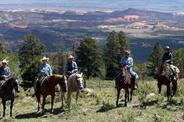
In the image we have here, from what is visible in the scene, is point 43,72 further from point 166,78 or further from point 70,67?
point 166,78

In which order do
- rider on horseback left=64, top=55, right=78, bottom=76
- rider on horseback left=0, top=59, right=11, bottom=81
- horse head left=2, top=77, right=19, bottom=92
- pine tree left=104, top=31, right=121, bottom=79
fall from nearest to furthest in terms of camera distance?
horse head left=2, top=77, right=19, bottom=92
rider on horseback left=0, top=59, right=11, bottom=81
rider on horseback left=64, top=55, right=78, bottom=76
pine tree left=104, top=31, right=121, bottom=79

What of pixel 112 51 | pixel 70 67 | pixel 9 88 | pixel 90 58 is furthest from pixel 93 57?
pixel 9 88

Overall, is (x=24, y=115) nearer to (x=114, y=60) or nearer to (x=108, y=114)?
(x=108, y=114)

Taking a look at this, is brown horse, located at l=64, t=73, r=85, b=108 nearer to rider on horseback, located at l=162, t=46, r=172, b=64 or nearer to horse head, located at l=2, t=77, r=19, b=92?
horse head, located at l=2, t=77, r=19, b=92

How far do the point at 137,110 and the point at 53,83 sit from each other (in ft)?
11.8

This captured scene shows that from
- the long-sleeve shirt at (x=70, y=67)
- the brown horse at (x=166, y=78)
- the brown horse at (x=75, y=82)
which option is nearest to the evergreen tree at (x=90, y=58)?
the brown horse at (x=166, y=78)

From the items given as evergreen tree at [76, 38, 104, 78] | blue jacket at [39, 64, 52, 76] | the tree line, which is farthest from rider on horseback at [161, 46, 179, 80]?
evergreen tree at [76, 38, 104, 78]

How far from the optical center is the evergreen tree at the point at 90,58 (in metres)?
85.6

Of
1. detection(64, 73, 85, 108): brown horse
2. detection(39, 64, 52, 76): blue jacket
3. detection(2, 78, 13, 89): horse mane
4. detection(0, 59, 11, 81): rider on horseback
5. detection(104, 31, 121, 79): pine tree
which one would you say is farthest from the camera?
detection(104, 31, 121, 79): pine tree

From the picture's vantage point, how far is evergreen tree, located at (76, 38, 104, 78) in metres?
85.6

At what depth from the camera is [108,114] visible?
62.3 feet

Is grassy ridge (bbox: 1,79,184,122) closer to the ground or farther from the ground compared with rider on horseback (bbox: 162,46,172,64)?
closer to the ground

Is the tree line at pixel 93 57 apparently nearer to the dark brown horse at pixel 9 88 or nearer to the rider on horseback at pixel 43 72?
the rider on horseback at pixel 43 72

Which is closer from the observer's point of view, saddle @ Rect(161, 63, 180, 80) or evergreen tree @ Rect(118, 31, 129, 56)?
saddle @ Rect(161, 63, 180, 80)
